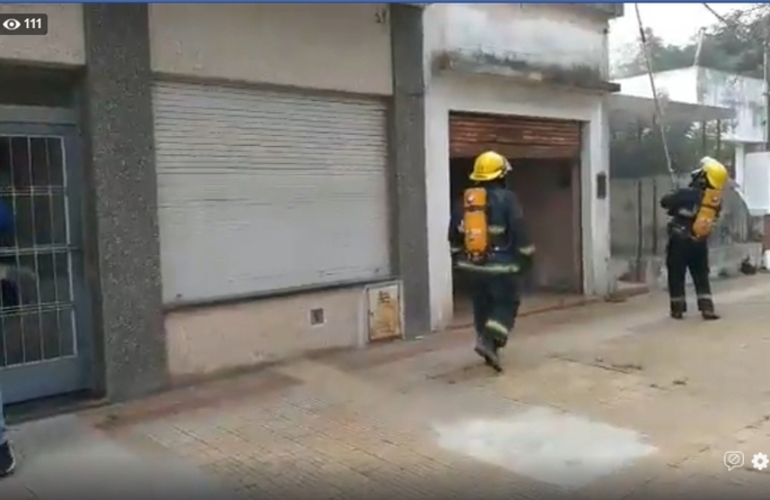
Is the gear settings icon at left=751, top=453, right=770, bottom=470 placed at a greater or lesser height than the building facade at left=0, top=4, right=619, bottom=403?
lesser

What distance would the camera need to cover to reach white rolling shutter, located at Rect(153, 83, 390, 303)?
20.3 ft

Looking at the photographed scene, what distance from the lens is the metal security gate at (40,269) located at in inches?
212

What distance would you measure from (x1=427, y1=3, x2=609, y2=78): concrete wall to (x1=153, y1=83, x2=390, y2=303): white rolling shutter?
1.40 meters

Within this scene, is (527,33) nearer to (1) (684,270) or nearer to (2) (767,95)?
(1) (684,270)

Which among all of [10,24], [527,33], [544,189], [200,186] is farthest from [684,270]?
[10,24]

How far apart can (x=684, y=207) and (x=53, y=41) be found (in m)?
6.63

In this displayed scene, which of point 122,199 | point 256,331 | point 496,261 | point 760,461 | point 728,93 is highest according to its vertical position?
point 728,93

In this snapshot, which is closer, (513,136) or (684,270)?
(684,270)

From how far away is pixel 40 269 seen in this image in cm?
554

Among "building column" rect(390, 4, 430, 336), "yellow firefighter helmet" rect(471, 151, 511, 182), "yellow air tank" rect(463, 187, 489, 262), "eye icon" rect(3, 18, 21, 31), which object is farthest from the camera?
"building column" rect(390, 4, 430, 336)

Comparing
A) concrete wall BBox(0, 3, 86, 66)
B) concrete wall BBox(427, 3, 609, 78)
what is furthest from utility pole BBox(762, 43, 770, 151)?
concrete wall BBox(0, 3, 86, 66)

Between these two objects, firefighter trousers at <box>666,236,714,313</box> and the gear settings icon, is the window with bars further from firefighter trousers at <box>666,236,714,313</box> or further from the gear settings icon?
firefighter trousers at <box>666,236,714,313</box>

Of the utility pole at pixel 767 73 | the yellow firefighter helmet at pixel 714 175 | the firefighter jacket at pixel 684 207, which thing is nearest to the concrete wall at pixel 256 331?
the firefighter jacket at pixel 684 207

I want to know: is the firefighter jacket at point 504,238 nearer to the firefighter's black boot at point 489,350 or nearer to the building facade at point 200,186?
the firefighter's black boot at point 489,350
